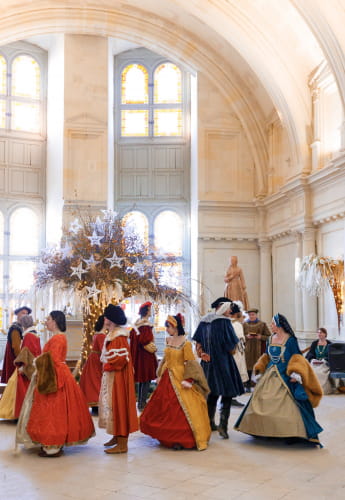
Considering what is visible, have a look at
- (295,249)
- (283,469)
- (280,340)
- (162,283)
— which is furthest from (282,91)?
(283,469)

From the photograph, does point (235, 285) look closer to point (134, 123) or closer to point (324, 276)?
point (324, 276)

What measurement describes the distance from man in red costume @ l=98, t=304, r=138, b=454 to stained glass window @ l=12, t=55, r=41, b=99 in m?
13.5

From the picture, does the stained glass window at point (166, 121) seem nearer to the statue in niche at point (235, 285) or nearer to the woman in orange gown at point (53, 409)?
the statue in niche at point (235, 285)

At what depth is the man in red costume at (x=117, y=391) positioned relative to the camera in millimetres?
6262

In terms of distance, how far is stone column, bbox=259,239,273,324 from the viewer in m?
16.6


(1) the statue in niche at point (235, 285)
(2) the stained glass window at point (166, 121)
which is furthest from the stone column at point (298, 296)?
(2) the stained glass window at point (166, 121)

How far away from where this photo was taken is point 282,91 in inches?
573

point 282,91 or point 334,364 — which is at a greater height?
point 282,91

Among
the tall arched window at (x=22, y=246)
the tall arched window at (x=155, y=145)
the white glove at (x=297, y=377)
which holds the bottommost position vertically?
the white glove at (x=297, y=377)

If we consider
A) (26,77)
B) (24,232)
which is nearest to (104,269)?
(24,232)

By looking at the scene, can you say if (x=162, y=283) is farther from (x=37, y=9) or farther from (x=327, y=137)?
(x=37, y=9)

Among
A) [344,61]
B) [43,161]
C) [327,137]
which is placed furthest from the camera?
[43,161]

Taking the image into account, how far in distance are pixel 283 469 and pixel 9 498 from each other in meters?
2.44

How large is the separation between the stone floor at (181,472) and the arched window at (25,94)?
12.8m
